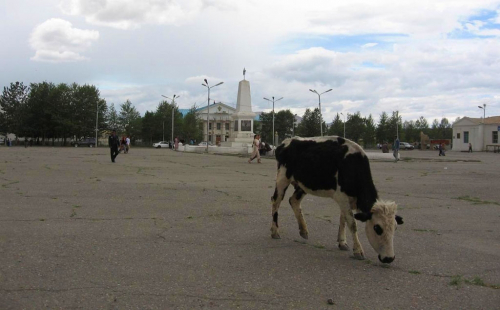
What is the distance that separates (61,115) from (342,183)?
89.7 metres

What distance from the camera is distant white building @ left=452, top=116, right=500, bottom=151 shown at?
2874 inches

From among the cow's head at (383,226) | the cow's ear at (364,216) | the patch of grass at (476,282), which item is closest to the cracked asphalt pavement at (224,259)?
the patch of grass at (476,282)

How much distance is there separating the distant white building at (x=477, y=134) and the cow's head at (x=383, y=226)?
7488 centimetres

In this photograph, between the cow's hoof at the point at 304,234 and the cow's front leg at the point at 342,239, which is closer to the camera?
the cow's front leg at the point at 342,239

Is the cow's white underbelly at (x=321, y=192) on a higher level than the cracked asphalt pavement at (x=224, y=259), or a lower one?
higher

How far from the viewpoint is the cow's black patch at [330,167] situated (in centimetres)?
575

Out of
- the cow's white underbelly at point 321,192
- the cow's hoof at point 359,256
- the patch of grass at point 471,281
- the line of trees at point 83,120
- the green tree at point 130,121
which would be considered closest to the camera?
the patch of grass at point 471,281

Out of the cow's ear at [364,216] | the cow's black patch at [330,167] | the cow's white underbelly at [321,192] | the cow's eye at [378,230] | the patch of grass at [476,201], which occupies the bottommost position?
the patch of grass at [476,201]

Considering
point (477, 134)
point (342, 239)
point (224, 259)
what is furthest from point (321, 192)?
point (477, 134)

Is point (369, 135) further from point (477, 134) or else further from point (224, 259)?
point (224, 259)

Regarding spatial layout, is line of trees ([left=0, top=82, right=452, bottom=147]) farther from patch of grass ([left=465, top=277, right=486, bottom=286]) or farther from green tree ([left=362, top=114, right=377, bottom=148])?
patch of grass ([left=465, top=277, right=486, bottom=286])

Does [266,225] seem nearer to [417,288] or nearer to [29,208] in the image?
[417,288]

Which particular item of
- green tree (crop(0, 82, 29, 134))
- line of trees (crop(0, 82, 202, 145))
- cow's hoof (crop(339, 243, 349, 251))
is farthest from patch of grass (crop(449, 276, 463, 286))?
green tree (crop(0, 82, 29, 134))

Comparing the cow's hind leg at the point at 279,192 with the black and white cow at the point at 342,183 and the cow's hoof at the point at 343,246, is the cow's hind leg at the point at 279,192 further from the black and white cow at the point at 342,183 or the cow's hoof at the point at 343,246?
the cow's hoof at the point at 343,246
